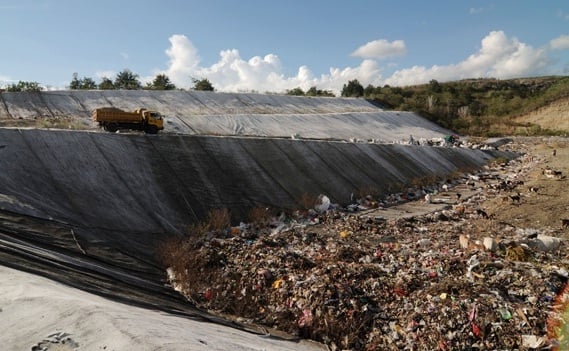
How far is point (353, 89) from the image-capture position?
67625 millimetres

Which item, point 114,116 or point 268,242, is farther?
point 114,116

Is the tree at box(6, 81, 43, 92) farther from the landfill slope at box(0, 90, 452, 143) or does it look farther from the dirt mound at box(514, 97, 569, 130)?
the dirt mound at box(514, 97, 569, 130)

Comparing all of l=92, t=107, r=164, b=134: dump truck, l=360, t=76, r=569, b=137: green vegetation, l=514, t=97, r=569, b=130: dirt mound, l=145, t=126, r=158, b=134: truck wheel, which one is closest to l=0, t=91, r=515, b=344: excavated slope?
l=145, t=126, r=158, b=134: truck wheel

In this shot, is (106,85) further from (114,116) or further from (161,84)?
(114,116)

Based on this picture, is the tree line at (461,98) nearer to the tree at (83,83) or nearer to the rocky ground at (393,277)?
the tree at (83,83)

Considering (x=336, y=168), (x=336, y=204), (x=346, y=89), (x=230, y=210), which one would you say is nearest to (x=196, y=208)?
(x=230, y=210)

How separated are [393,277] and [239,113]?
1208 inches

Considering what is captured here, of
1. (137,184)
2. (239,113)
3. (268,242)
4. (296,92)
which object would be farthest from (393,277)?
(296,92)

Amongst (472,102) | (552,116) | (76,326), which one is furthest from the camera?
(472,102)

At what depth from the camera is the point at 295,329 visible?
303 inches

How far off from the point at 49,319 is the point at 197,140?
45.0ft

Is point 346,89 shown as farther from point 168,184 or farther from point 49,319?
point 49,319

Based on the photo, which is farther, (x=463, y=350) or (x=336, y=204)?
(x=336, y=204)

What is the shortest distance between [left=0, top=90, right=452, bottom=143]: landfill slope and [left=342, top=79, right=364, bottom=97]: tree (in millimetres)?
13132
